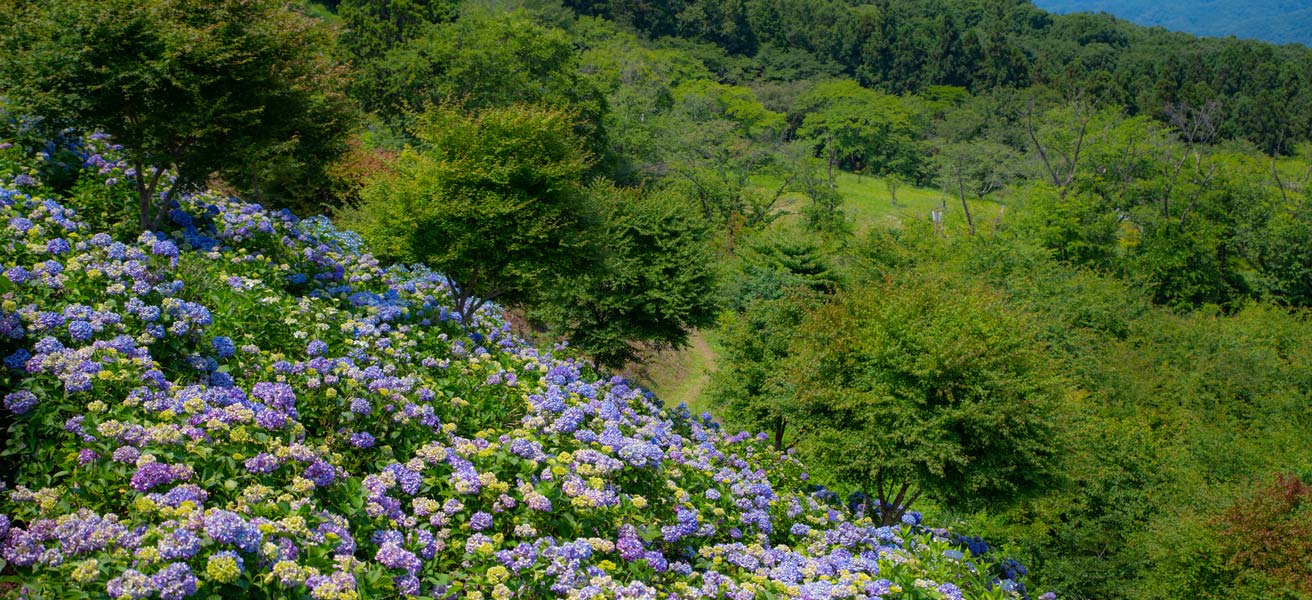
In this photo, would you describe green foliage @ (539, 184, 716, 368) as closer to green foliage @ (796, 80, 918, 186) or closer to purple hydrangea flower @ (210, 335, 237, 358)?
purple hydrangea flower @ (210, 335, 237, 358)

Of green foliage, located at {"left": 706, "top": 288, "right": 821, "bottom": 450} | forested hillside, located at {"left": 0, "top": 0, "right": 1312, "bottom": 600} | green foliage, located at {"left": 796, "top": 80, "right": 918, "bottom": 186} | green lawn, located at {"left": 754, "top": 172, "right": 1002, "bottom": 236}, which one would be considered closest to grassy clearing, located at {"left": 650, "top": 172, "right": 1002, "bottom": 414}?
green lawn, located at {"left": 754, "top": 172, "right": 1002, "bottom": 236}

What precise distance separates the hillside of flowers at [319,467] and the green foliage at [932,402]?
170 inches

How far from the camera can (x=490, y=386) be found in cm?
640

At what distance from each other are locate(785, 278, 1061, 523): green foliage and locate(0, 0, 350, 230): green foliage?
28.2 feet

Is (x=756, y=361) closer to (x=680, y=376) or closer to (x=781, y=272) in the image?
(x=781, y=272)

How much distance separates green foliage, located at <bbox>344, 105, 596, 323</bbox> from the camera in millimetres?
11094

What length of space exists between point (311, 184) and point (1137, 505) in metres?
20.4

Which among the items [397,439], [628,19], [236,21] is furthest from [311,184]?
[628,19]

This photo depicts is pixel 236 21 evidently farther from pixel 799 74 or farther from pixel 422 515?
pixel 799 74

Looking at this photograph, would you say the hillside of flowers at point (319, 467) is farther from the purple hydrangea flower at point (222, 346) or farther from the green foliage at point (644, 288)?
the green foliage at point (644, 288)

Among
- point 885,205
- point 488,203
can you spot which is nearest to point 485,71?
point 488,203

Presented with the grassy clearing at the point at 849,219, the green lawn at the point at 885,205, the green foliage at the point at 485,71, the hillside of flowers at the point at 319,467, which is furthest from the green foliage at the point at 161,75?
the green lawn at the point at 885,205

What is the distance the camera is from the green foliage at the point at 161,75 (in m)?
7.32

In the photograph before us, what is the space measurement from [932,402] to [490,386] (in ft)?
25.0
